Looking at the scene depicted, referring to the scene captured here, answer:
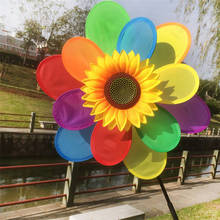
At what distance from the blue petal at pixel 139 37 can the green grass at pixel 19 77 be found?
691 inches

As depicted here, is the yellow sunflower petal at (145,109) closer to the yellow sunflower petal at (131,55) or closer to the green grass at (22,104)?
the yellow sunflower petal at (131,55)

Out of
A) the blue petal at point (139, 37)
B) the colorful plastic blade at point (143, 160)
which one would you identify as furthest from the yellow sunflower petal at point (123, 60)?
the colorful plastic blade at point (143, 160)

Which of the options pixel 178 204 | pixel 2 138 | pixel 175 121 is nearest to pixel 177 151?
Result: pixel 2 138

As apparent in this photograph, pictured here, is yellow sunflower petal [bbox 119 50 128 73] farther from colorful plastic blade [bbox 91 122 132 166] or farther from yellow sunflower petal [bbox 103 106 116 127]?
colorful plastic blade [bbox 91 122 132 166]

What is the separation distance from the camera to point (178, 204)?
4.81 m

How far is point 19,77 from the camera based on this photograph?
19203 millimetres

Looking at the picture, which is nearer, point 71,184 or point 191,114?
point 191,114

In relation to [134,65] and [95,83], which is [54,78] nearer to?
[95,83]

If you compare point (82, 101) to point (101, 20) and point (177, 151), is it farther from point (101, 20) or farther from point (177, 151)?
point (177, 151)

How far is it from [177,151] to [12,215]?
1542cm

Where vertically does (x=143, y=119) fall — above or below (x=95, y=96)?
below

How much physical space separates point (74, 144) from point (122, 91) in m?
0.55

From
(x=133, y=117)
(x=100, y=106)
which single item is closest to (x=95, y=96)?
(x=100, y=106)

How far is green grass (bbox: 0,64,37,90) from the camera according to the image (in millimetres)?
18234
